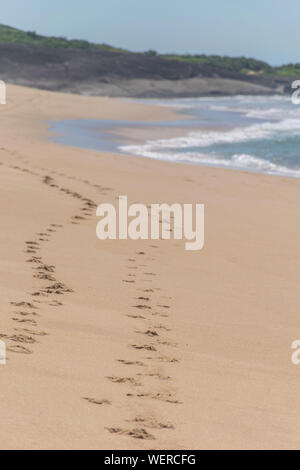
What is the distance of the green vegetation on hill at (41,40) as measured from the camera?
8087 centimetres

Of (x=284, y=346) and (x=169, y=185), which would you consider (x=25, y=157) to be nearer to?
(x=169, y=185)

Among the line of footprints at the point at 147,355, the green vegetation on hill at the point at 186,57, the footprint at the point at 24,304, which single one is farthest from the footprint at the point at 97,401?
the green vegetation on hill at the point at 186,57

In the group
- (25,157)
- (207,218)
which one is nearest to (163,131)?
(25,157)

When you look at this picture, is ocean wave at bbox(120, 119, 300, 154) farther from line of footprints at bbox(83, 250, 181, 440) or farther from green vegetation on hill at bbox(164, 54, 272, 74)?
green vegetation on hill at bbox(164, 54, 272, 74)

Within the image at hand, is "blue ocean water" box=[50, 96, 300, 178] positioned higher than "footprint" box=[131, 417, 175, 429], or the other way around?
"blue ocean water" box=[50, 96, 300, 178]

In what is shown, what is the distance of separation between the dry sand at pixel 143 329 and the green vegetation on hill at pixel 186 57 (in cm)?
7341

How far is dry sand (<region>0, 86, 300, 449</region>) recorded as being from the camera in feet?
10.9

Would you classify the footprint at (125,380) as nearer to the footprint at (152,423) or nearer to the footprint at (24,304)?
the footprint at (152,423)

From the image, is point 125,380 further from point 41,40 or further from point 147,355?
point 41,40

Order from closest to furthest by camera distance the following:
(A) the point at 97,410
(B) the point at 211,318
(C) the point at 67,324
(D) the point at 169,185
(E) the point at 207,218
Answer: (A) the point at 97,410, (C) the point at 67,324, (B) the point at 211,318, (E) the point at 207,218, (D) the point at 169,185

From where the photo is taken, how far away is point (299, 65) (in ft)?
331

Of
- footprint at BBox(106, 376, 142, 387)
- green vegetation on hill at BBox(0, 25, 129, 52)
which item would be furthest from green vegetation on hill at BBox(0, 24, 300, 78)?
footprint at BBox(106, 376, 142, 387)

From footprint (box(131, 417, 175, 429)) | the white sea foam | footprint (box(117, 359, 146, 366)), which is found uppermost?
the white sea foam
